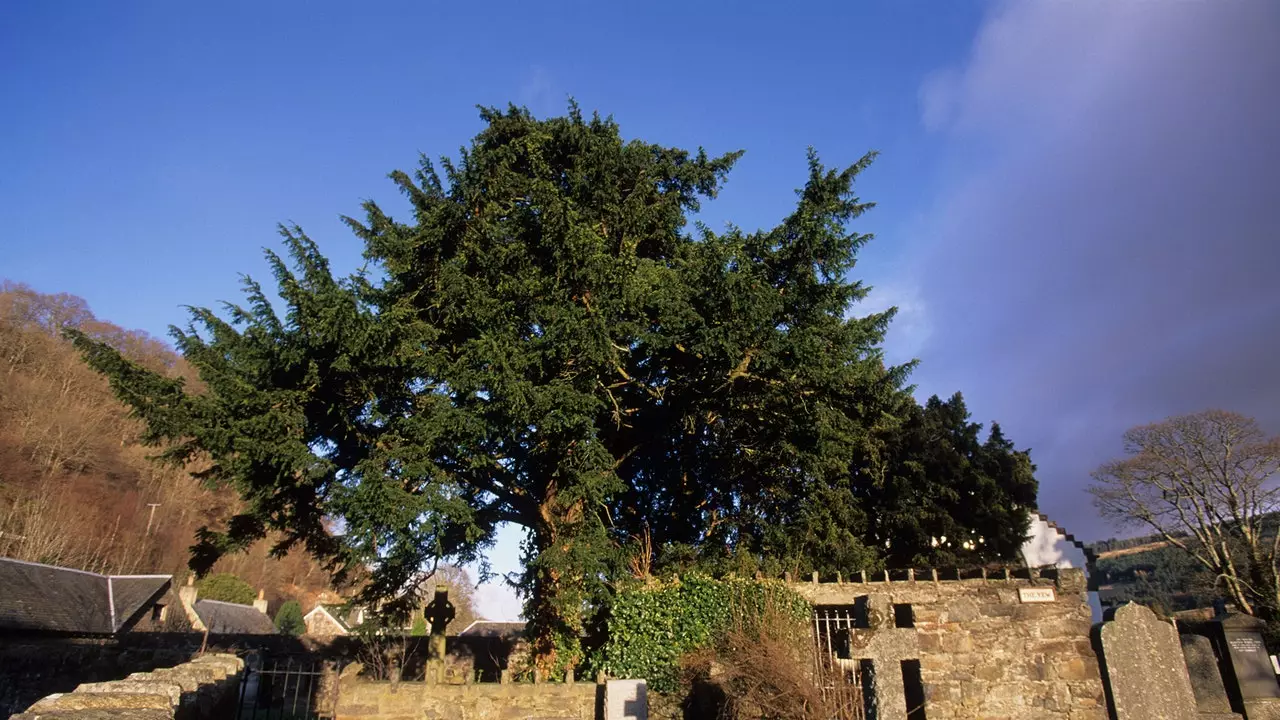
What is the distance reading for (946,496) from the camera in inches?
861

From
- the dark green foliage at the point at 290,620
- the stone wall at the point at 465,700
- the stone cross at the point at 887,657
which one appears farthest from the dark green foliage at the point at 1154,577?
the dark green foliage at the point at 290,620

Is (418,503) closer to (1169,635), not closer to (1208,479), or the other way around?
(1169,635)

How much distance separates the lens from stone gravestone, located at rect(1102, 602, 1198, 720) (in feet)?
23.5

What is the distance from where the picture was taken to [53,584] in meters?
18.4

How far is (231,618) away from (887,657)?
38345 millimetres

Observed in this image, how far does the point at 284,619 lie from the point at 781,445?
39.1 meters

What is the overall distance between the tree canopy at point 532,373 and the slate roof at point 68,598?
5.43m

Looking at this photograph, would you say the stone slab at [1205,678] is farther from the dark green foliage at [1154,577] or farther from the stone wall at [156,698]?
the dark green foliage at [1154,577]

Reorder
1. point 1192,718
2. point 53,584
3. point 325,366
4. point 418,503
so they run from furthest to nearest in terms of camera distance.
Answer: point 53,584 → point 325,366 → point 418,503 → point 1192,718

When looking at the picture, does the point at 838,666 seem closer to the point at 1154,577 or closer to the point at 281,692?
the point at 281,692

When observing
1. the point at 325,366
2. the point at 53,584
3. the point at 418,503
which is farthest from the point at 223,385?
the point at 53,584

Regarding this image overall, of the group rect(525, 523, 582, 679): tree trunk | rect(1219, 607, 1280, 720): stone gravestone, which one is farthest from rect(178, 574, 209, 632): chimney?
rect(1219, 607, 1280, 720): stone gravestone

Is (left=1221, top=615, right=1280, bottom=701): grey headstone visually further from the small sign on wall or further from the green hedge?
the green hedge

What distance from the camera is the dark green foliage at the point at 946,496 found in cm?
2164
